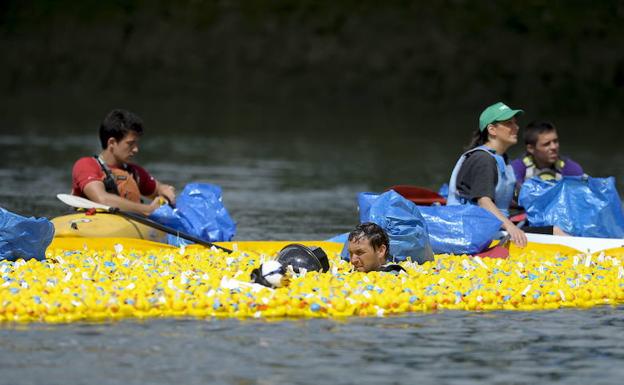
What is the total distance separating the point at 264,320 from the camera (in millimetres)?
6875

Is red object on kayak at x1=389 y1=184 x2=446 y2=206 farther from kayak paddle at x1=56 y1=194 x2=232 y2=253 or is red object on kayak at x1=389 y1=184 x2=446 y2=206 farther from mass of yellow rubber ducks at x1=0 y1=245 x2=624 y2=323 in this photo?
kayak paddle at x1=56 y1=194 x2=232 y2=253

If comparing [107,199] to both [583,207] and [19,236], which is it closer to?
[19,236]

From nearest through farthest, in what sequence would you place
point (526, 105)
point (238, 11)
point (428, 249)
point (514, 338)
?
point (514, 338) < point (428, 249) < point (526, 105) < point (238, 11)

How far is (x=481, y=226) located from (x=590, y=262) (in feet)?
2.26

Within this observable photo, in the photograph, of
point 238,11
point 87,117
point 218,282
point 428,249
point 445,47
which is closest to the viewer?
point 218,282

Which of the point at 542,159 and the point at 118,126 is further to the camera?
the point at 542,159

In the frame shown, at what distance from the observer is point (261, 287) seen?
23.8 feet

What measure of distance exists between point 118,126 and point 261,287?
256 cm

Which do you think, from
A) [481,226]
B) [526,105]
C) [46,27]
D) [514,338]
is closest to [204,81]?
[46,27]

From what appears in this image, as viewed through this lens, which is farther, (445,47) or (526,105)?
(445,47)

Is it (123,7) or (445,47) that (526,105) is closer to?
(445,47)

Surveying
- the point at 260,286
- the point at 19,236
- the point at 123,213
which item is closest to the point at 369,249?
the point at 260,286

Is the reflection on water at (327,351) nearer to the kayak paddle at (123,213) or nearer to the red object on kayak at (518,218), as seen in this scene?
the kayak paddle at (123,213)

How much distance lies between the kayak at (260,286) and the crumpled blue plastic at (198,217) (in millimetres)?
676
